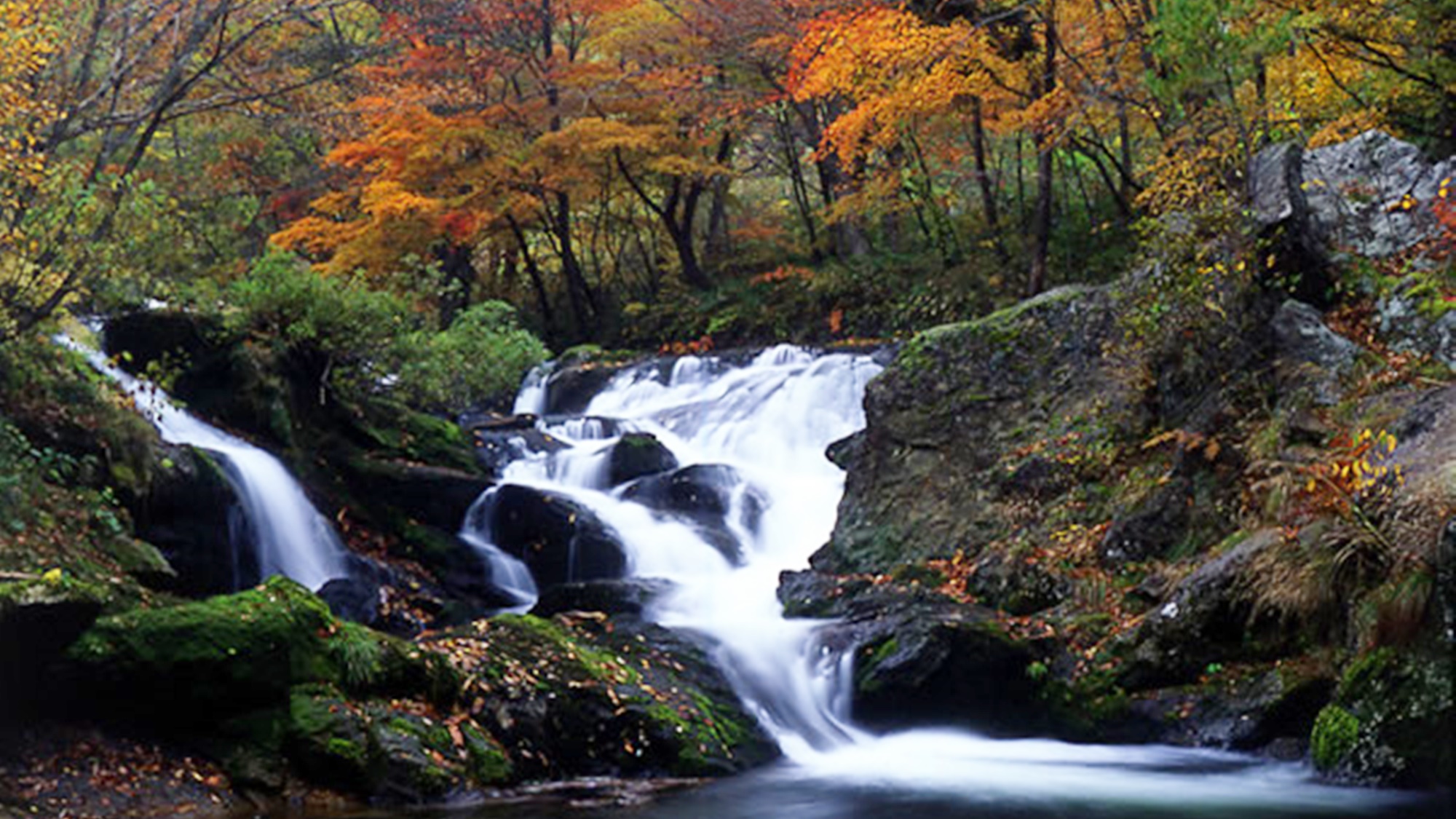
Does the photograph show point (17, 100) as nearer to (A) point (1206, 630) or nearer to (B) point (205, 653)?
(B) point (205, 653)

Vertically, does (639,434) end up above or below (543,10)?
below

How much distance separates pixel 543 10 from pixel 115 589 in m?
17.2

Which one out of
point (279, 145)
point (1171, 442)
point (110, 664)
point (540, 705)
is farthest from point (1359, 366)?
point (279, 145)

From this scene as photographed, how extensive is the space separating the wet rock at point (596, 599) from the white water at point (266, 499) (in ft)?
7.97

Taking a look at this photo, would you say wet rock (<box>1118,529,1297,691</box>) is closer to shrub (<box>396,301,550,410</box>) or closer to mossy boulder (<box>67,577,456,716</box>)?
mossy boulder (<box>67,577,456,716</box>)

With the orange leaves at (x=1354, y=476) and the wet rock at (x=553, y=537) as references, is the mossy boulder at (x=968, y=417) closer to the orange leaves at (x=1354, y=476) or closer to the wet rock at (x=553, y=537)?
the wet rock at (x=553, y=537)

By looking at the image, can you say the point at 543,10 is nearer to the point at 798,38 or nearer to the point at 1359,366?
the point at 798,38

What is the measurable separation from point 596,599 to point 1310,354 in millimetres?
6498

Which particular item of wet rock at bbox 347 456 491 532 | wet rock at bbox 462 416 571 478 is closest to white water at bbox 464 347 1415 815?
wet rock at bbox 462 416 571 478

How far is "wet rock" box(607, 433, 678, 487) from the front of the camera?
15.6 metres

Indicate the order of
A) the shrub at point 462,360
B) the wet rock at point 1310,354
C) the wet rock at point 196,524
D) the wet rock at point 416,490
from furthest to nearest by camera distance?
the shrub at point 462,360 < the wet rock at point 416,490 < the wet rock at point 196,524 < the wet rock at point 1310,354

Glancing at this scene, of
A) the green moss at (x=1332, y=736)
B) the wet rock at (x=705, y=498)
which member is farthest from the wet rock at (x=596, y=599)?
the green moss at (x=1332, y=736)

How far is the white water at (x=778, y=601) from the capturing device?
7059 mm

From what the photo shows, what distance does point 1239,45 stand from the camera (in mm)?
9656
